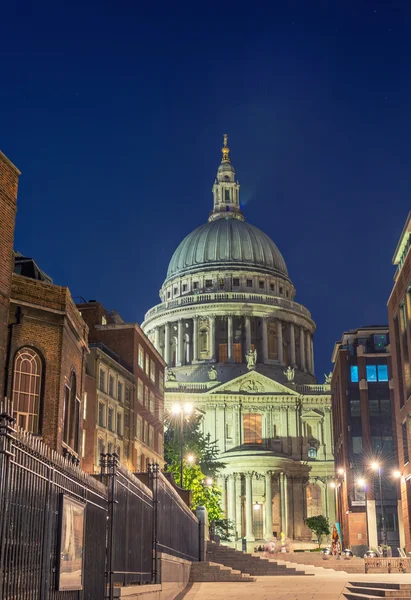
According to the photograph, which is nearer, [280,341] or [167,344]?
[280,341]

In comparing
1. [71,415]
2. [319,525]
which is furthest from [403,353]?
[319,525]

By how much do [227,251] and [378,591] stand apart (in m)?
131

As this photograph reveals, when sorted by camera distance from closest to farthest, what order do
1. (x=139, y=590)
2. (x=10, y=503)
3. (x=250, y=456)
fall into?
(x=10, y=503) → (x=139, y=590) → (x=250, y=456)

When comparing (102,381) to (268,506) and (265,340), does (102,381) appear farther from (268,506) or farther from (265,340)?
(265,340)

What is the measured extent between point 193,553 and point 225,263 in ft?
389

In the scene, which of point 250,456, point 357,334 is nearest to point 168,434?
point 250,456

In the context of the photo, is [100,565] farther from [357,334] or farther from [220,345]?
[220,345]

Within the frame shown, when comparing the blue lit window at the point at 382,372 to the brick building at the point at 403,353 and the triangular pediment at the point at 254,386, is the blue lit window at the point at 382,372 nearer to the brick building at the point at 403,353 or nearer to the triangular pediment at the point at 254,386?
the brick building at the point at 403,353

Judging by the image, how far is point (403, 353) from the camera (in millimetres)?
61594

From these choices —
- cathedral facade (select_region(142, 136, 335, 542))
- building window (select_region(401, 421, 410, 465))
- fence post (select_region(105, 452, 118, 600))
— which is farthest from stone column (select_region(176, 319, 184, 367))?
fence post (select_region(105, 452, 118, 600))

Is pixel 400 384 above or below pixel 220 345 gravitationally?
below


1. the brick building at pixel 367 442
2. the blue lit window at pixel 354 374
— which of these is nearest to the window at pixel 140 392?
the brick building at pixel 367 442

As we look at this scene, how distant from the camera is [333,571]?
162 ft

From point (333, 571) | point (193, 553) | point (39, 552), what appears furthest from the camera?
point (333, 571)
